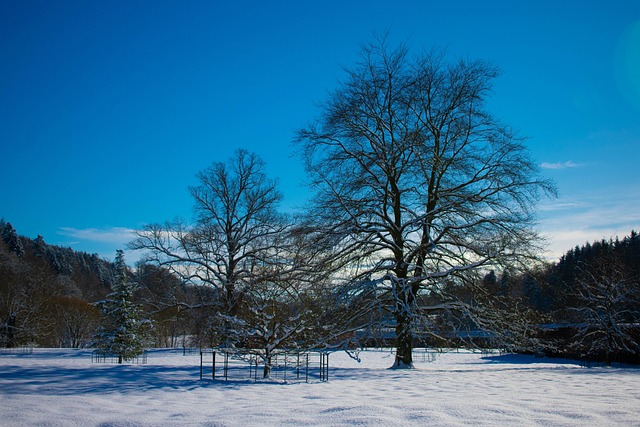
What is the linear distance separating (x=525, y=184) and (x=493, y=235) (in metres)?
1.94

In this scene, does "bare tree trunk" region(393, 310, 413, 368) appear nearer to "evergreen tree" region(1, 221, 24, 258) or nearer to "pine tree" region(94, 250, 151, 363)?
"pine tree" region(94, 250, 151, 363)

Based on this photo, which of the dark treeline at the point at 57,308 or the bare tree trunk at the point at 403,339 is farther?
the dark treeline at the point at 57,308

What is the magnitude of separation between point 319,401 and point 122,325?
68.4 feet

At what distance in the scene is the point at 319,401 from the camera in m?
7.97

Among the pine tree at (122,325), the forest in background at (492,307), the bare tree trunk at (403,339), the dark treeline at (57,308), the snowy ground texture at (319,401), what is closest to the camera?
the snowy ground texture at (319,401)

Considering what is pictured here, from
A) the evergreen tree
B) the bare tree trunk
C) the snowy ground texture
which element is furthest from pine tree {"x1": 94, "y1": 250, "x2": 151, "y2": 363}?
the evergreen tree

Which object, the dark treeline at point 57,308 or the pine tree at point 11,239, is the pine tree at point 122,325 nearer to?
the dark treeline at point 57,308

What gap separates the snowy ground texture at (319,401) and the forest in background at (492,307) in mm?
2852

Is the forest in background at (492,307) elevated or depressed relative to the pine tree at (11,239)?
depressed

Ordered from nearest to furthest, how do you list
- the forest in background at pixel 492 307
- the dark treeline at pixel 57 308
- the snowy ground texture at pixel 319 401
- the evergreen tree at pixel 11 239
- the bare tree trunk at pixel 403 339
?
the snowy ground texture at pixel 319 401 < the bare tree trunk at pixel 403 339 < the forest in background at pixel 492 307 < the dark treeline at pixel 57 308 < the evergreen tree at pixel 11 239

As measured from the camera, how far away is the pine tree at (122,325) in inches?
974

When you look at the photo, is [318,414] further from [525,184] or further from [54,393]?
[525,184]

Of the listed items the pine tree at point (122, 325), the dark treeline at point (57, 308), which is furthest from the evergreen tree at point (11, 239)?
the pine tree at point (122, 325)

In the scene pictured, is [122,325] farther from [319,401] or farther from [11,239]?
[11,239]
